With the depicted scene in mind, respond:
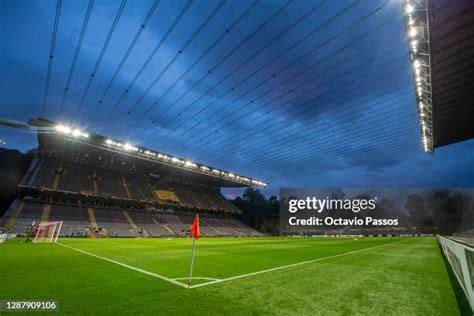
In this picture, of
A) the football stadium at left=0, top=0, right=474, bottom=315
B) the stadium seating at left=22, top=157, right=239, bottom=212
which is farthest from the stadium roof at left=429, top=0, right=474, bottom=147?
the stadium seating at left=22, top=157, right=239, bottom=212

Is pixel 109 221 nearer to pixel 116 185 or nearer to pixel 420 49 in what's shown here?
pixel 116 185

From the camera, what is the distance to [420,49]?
48.4 feet

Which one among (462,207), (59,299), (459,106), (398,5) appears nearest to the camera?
(59,299)

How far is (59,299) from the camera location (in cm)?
504

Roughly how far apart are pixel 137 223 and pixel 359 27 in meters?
50.0

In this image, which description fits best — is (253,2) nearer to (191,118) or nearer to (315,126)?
(191,118)

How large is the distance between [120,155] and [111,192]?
8782 millimetres

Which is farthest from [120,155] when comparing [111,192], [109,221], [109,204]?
[109,221]

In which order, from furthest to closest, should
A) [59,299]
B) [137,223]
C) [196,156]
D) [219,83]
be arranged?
1. [137,223]
2. [196,156]
3. [219,83]
4. [59,299]

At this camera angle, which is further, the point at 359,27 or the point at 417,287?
the point at 359,27

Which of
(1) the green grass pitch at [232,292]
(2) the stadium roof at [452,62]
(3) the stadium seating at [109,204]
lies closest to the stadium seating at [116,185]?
(3) the stadium seating at [109,204]

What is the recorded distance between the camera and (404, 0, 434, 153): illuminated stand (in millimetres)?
12453

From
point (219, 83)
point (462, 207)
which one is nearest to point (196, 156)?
point (219, 83)

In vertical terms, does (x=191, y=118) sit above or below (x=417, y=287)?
above
